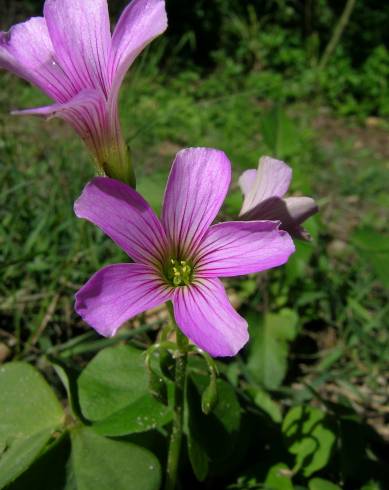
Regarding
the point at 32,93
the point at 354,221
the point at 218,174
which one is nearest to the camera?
the point at 218,174

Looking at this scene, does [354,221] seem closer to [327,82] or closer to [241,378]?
[241,378]

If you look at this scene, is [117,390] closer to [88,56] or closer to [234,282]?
[88,56]

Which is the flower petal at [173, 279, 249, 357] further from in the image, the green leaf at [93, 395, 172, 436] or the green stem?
the green leaf at [93, 395, 172, 436]

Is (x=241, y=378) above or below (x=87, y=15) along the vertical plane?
below

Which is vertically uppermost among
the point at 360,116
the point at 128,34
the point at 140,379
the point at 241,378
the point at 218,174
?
the point at 128,34

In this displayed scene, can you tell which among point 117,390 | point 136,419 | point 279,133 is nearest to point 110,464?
point 136,419

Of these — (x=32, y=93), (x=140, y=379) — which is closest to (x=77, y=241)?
(x=140, y=379)

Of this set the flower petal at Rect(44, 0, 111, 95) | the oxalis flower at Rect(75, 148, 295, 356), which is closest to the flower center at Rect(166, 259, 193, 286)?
the oxalis flower at Rect(75, 148, 295, 356)
